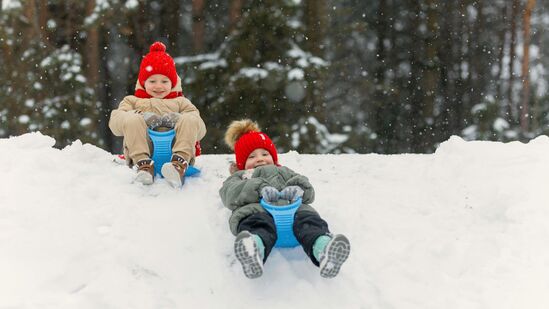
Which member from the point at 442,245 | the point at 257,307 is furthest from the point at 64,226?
the point at 442,245

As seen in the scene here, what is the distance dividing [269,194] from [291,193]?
0.49 ft

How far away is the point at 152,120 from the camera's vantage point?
197 inches

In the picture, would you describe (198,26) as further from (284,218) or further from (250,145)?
(284,218)

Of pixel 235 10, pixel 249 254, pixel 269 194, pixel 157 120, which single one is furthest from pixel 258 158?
pixel 235 10

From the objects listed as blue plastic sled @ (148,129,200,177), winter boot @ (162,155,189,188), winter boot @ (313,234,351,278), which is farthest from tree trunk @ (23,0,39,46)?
winter boot @ (313,234,351,278)

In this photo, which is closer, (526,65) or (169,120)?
(169,120)

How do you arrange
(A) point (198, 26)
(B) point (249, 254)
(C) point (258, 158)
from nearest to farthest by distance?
(B) point (249, 254) → (C) point (258, 158) → (A) point (198, 26)

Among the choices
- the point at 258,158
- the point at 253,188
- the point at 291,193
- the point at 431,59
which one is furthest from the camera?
the point at 431,59

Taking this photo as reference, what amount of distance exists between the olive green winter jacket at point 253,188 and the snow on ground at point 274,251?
0.85 feet

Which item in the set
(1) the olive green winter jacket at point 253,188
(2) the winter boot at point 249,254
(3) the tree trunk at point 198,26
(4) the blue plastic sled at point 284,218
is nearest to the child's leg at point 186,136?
(1) the olive green winter jacket at point 253,188

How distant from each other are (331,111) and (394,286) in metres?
8.82

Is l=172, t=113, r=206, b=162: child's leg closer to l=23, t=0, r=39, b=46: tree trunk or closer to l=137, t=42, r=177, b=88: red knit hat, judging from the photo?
l=137, t=42, r=177, b=88: red knit hat

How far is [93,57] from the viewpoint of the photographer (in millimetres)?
11922

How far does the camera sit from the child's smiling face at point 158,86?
208 inches
